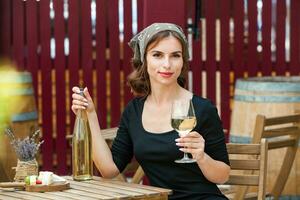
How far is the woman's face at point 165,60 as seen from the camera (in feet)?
11.9

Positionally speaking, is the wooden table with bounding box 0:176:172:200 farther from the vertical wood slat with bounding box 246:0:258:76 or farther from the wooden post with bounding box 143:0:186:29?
the vertical wood slat with bounding box 246:0:258:76

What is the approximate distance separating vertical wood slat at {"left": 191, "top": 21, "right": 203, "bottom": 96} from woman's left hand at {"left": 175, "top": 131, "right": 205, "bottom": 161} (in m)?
4.03

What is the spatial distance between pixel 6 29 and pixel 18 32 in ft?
0.31

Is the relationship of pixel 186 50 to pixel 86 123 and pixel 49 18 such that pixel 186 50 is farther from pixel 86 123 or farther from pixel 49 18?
pixel 49 18

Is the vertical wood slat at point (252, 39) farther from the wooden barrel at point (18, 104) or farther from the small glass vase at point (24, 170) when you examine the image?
the small glass vase at point (24, 170)

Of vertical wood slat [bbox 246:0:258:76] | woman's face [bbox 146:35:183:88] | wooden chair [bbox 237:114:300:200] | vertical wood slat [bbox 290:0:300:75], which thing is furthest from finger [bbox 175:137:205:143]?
vertical wood slat [bbox 290:0:300:75]

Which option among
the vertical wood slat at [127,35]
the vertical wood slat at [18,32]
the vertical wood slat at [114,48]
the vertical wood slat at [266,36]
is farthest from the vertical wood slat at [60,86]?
the vertical wood slat at [266,36]

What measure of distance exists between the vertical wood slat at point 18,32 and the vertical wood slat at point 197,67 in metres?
1.34

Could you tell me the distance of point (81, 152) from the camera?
3646 millimetres

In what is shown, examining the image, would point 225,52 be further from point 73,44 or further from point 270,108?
point 270,108

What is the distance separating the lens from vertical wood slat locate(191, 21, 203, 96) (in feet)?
24.0

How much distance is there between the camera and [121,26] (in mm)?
7258

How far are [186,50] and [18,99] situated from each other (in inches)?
→ 97.3

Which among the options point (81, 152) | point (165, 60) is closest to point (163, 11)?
point (165, 60)
